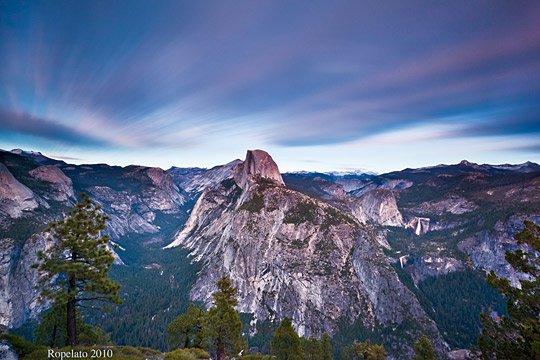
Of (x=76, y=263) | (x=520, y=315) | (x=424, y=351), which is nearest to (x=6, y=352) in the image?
(x=76, y=263)

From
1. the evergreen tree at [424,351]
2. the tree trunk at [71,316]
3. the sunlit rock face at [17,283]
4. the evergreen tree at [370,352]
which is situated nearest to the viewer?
the tree trunk at [71,316]

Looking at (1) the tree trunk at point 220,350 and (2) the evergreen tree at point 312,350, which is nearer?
(1) the tree trunk at point 220,350

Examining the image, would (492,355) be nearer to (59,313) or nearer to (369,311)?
(59,313)

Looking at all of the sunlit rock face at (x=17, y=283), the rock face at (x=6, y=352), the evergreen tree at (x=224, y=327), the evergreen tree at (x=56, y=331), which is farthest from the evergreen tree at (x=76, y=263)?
the sunlit rock face at (x=17, y=283)

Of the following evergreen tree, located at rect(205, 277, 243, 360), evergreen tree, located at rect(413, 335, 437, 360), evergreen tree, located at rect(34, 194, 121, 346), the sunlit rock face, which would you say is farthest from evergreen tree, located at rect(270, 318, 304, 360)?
the sunlit rock face

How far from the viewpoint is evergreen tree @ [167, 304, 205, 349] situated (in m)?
45.2

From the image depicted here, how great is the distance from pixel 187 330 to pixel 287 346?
19104mm

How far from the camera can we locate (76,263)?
84.2 feet

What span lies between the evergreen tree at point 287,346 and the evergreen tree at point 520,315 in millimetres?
34071

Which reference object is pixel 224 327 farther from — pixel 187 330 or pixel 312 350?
pixel 312 350

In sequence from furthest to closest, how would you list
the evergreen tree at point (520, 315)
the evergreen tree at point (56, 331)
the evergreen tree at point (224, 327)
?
1. the evergreen tree at point (56, 331)
2. the evergreen tree at point (224, 327)
3. the evergreen tree at point (520, 315)

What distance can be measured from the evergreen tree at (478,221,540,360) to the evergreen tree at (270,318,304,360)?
34.1 meters

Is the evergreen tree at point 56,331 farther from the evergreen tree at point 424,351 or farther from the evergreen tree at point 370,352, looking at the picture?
the evergreen tree at point 424,351

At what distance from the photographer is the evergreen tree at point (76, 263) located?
84.5 ft
